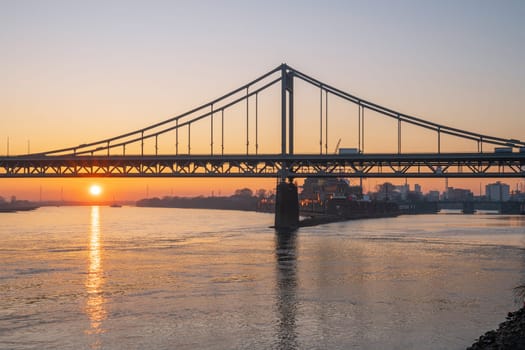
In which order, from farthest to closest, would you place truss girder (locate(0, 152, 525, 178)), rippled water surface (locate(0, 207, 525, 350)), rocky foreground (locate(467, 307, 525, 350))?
truss girder (locate(0, 152, 525, 178))
rippled water surface (locate(0, 207, 525, 350))
rocky foreground (locate(467, 307, 525, 350))

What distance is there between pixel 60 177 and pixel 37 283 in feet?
205

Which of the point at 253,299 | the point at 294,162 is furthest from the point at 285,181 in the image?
the point at 253,299

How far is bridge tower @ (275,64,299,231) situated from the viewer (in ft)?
293

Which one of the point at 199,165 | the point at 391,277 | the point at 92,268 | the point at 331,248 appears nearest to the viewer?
the point at 391,277

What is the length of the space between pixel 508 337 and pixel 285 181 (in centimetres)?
7344

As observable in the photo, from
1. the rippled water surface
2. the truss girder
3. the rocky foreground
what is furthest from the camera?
the truss girder

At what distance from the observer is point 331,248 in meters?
58.9

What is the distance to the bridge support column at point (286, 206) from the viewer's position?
89875 millimetres

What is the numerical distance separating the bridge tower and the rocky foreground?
68.8 m

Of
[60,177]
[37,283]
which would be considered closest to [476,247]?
[37,283]

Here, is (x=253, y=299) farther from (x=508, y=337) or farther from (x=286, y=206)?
(x=286, y=206)

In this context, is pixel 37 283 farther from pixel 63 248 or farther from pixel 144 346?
pixel 63 248

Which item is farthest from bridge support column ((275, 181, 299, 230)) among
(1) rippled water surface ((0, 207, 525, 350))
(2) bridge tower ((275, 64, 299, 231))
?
(1) rippled water surface ((0, 207, 525, 350))

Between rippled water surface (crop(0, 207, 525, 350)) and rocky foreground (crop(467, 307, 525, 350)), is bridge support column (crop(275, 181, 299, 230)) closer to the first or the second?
rippled water surface (crop(0, 207, 525, 350))
